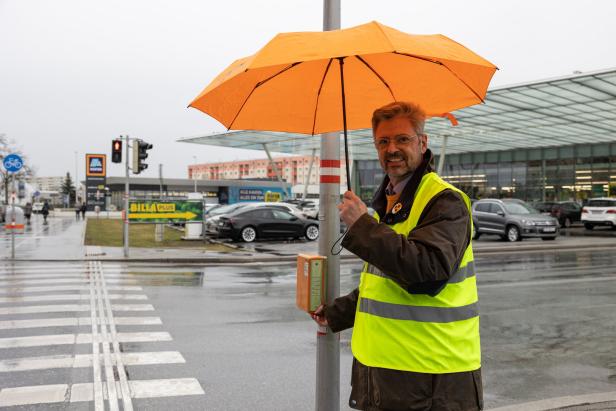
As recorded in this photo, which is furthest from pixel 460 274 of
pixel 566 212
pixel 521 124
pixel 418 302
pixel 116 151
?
pixel 566 212

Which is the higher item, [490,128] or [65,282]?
[490,128]

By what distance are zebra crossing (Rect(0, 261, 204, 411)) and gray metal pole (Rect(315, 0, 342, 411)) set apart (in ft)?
7.20

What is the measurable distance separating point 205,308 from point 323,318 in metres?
6.22

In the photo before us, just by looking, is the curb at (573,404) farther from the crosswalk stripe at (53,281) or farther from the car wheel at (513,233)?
the car wheel at (513,233)

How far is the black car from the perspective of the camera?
22.3m

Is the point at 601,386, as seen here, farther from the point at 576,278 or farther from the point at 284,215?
the point at 284,215

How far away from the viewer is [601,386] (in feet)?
17.3

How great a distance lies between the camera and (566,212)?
34.1 m

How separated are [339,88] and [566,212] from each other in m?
34.2

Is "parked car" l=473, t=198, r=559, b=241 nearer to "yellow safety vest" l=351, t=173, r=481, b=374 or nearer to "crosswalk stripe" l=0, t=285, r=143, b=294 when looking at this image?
"crosswalk stripe" l=0, t=285, r=143, b=294

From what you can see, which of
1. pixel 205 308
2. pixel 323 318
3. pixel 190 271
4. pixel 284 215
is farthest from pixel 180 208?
pixel 323 318

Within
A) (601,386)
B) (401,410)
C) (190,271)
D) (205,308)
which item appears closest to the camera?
(401,410)

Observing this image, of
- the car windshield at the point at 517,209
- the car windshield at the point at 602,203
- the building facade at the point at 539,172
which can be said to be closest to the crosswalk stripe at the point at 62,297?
the car windshield at the point at 517,209

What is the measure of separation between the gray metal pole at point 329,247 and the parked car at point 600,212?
29.8 meters
